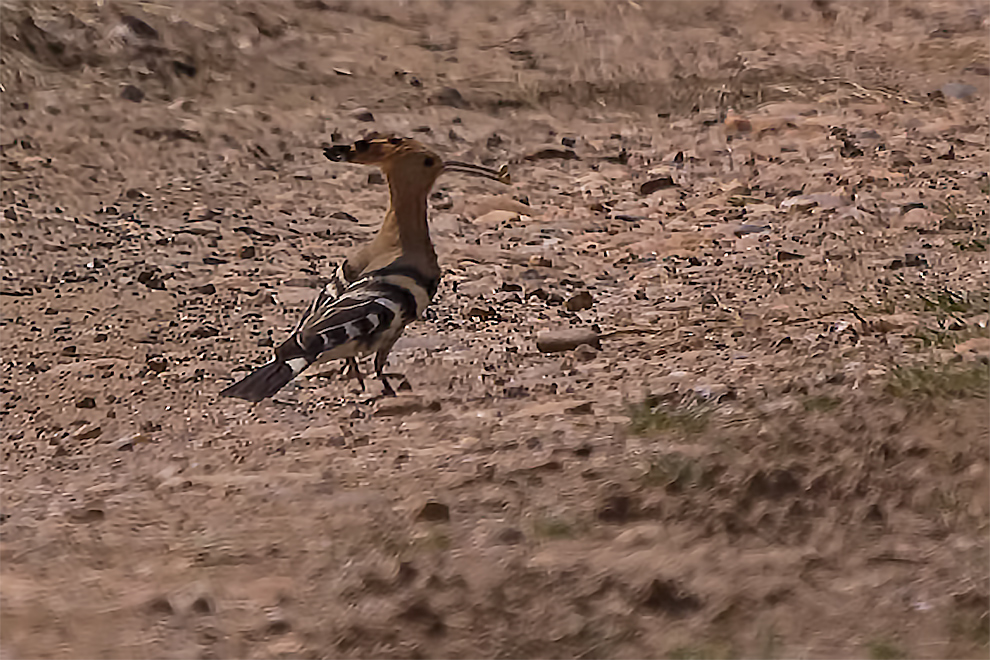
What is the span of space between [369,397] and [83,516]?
95cm

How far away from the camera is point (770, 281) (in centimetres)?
452

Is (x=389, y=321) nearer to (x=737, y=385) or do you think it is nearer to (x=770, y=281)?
(x=737, y=385)

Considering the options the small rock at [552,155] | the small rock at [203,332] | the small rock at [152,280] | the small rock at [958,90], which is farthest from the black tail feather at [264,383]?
the small rock at [958,90]

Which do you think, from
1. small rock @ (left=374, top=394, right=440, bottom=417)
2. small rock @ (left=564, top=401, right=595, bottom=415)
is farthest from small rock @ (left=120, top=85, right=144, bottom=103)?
small rock @ (left=564, top=401, right=595, bottom=415)

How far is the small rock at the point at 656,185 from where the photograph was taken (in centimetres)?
586

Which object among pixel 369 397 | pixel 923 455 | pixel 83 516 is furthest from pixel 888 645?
pixel 83 516

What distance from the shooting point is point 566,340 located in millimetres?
4074

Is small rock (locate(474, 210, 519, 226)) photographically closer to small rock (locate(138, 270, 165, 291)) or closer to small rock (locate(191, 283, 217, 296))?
small rock (locate(191, 283, 217, 296))

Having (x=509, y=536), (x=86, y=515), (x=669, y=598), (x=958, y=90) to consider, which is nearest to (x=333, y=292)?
(x=86, y=515)

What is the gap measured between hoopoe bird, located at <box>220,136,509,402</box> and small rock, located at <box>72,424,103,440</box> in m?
0.39

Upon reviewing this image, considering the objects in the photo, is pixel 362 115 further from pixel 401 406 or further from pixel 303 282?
pixel 401 406

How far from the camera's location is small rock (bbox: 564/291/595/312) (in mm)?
4500

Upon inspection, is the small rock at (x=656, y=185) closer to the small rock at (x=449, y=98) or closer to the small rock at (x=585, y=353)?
the small rock at (x=449, y=98)

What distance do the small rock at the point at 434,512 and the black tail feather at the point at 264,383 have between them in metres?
0.70
